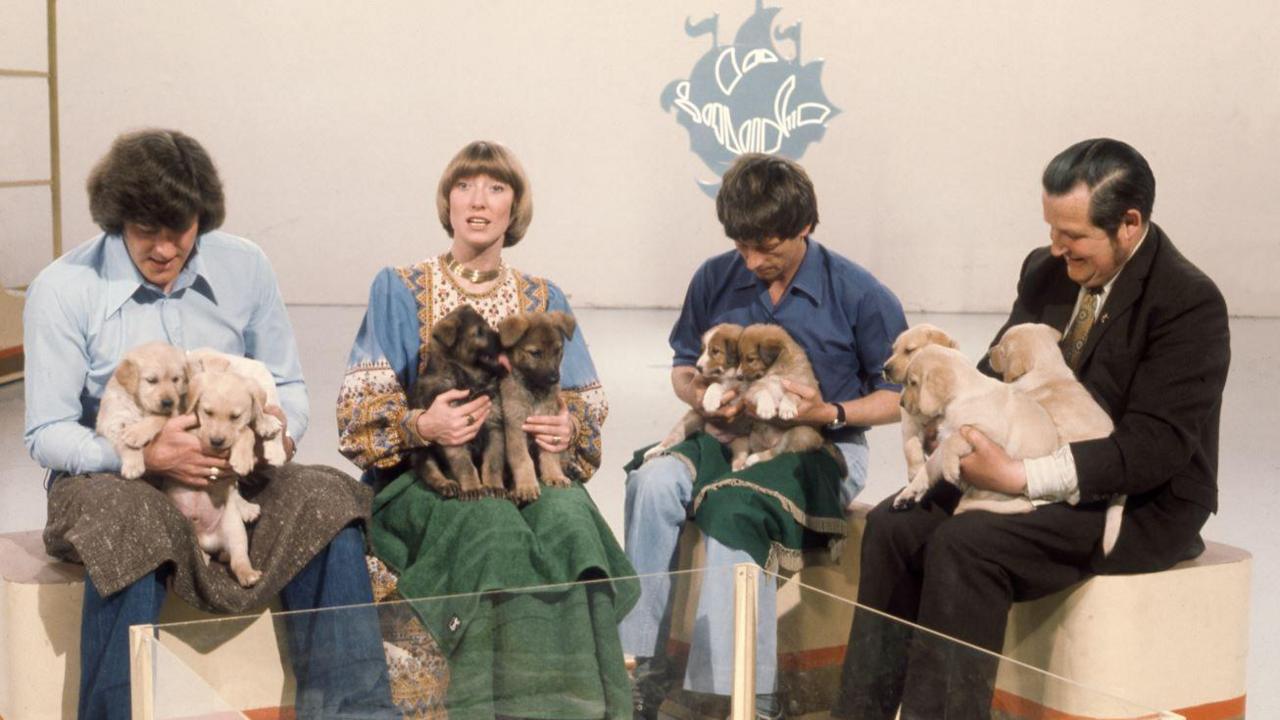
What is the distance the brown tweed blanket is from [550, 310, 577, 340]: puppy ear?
57 cm

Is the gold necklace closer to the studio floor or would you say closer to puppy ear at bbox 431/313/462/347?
puppy ear at bbox 431/313/462/347

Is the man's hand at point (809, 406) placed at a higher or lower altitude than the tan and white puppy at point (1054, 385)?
lower

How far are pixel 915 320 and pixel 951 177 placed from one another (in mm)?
A: 1161

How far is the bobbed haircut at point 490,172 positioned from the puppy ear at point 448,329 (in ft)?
0.79

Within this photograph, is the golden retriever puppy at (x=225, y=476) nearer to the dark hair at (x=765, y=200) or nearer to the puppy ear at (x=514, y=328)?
the puppy ear at (x=514, y=328)

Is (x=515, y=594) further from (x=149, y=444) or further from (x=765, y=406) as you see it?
(x=765, y=406)

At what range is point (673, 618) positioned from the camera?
2.84 meters

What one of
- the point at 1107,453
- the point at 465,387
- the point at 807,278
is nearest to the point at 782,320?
the point at 807,278

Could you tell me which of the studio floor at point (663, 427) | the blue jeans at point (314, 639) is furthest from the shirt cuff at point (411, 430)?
the studio floor at point (663, 427)

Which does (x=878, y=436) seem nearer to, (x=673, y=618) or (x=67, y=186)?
(x=673, y=618)

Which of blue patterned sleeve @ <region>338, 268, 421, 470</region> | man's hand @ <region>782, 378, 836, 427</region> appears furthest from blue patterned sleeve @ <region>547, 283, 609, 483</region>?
man's hand @ <region>782, 378, 836, 427</region>

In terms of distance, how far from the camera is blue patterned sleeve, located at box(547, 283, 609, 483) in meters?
3.38

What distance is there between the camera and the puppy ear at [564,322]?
3.21 metres

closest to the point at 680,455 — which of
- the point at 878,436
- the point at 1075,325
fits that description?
A: the point at 1075,325
